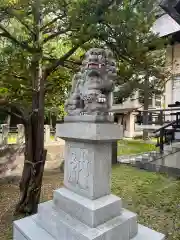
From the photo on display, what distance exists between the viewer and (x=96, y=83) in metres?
2.63

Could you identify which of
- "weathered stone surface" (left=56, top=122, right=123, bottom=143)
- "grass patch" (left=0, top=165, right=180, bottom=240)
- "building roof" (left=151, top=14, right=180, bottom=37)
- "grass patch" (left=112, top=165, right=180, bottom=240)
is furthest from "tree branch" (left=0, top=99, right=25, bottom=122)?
"building roof" (left=151, top=14, right=180, bottom=37)

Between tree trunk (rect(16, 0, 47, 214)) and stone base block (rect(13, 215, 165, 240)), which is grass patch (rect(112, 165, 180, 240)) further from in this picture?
tree trunk (rect(16, 0, 47, 214))

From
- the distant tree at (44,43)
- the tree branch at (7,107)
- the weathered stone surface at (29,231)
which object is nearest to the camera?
the weathered stone surface at (29,231)

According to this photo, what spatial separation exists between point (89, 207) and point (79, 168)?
0.50 m

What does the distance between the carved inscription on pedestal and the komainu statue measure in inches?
20.8

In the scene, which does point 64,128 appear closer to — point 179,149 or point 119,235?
point 119,235

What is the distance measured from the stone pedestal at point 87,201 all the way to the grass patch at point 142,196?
126 centimetres

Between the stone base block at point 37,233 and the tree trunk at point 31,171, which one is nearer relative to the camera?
the stone base block at point 37,233

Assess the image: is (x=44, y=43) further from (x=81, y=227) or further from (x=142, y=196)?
(x=142, y=196)

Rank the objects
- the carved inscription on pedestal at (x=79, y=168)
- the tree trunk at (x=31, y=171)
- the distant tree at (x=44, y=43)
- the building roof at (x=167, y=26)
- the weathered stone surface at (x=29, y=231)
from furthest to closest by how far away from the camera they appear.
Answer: the building roof at (x=167, y=26), the tree trunk at (x=31, y=171), the distant tree at (x=44, y=43), the weathered stone surface at (x=29, y=231), the carved inscription on pedestal at (x=79, y=168)

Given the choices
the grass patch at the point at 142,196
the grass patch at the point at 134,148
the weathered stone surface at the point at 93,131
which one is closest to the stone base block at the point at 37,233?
the grass patch at the point at 142,196

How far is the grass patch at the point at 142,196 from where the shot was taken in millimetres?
4066

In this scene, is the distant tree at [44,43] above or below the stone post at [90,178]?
above

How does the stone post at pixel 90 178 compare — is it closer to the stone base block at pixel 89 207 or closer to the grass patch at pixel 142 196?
the stone base block at pixel 89 207
